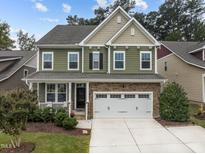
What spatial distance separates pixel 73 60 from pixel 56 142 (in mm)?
11240

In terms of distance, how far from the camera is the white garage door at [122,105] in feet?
72.2

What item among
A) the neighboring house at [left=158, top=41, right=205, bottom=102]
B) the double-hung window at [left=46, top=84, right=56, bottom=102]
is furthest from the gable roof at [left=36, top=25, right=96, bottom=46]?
the neighboring house at [left=158, top=41, right=205, bottom=102]

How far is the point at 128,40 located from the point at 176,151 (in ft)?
41.5

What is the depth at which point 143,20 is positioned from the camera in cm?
6262

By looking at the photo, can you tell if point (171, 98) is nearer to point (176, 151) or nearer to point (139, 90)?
point (139, 90)

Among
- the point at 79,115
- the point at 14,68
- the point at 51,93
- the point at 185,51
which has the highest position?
the point at 185,51

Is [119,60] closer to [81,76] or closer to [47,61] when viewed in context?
[81,76]

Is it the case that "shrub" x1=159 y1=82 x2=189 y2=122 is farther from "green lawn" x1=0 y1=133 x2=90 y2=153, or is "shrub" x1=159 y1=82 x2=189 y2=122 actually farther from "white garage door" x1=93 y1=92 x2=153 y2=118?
"green lawn" x1=0 y1=133 x2=90 y2=153

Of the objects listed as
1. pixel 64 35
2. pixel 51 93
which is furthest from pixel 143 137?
pixel 64 35

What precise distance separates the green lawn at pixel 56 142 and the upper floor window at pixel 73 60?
30.8ft

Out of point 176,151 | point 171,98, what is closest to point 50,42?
point 171,98

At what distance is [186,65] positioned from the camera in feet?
95.3

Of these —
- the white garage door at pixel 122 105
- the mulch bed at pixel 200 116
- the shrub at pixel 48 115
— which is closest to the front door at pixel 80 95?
the white garage door at pixel 122 105

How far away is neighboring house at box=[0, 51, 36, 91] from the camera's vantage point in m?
32.3
